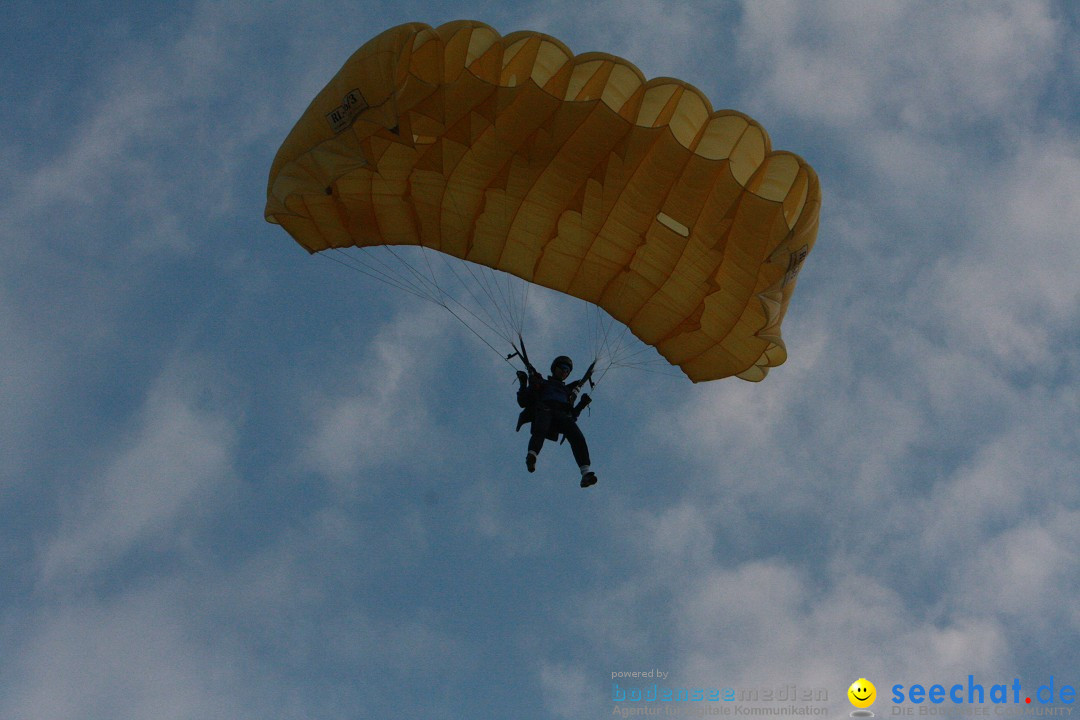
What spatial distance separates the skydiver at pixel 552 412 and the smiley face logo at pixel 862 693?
15.6ft

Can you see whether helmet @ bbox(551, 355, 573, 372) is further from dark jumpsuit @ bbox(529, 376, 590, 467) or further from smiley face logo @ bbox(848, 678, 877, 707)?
smiley face logo @ bbox(848, 678, 877, 707)

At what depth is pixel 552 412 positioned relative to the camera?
612 inches

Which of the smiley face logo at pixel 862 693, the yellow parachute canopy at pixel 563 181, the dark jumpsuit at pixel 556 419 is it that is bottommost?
the smiley face logo at pixel 862 693

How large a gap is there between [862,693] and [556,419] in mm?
5524

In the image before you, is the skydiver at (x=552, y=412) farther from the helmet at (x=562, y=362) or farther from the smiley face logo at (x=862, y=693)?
the smiley face logo at (x=862, y=693)

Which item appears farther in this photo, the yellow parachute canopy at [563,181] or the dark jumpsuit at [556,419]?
the dark jumpsuit at [556,419]

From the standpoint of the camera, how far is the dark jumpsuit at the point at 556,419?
15.4 metres

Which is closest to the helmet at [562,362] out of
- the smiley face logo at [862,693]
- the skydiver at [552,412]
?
the skydiver at [552,412]

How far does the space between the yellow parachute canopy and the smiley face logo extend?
4385 millimetres

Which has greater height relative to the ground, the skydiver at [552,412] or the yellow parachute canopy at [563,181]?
the yellow parachute canopy at [563,181]

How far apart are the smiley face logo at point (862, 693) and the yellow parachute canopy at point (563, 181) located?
4.39 meters

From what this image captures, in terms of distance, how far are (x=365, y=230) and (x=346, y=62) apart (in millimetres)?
A: 2457

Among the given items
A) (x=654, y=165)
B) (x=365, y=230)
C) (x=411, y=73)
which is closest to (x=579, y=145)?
(x=654, y=165)

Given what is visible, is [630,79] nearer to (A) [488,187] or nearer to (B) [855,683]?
(A) [488,187]
